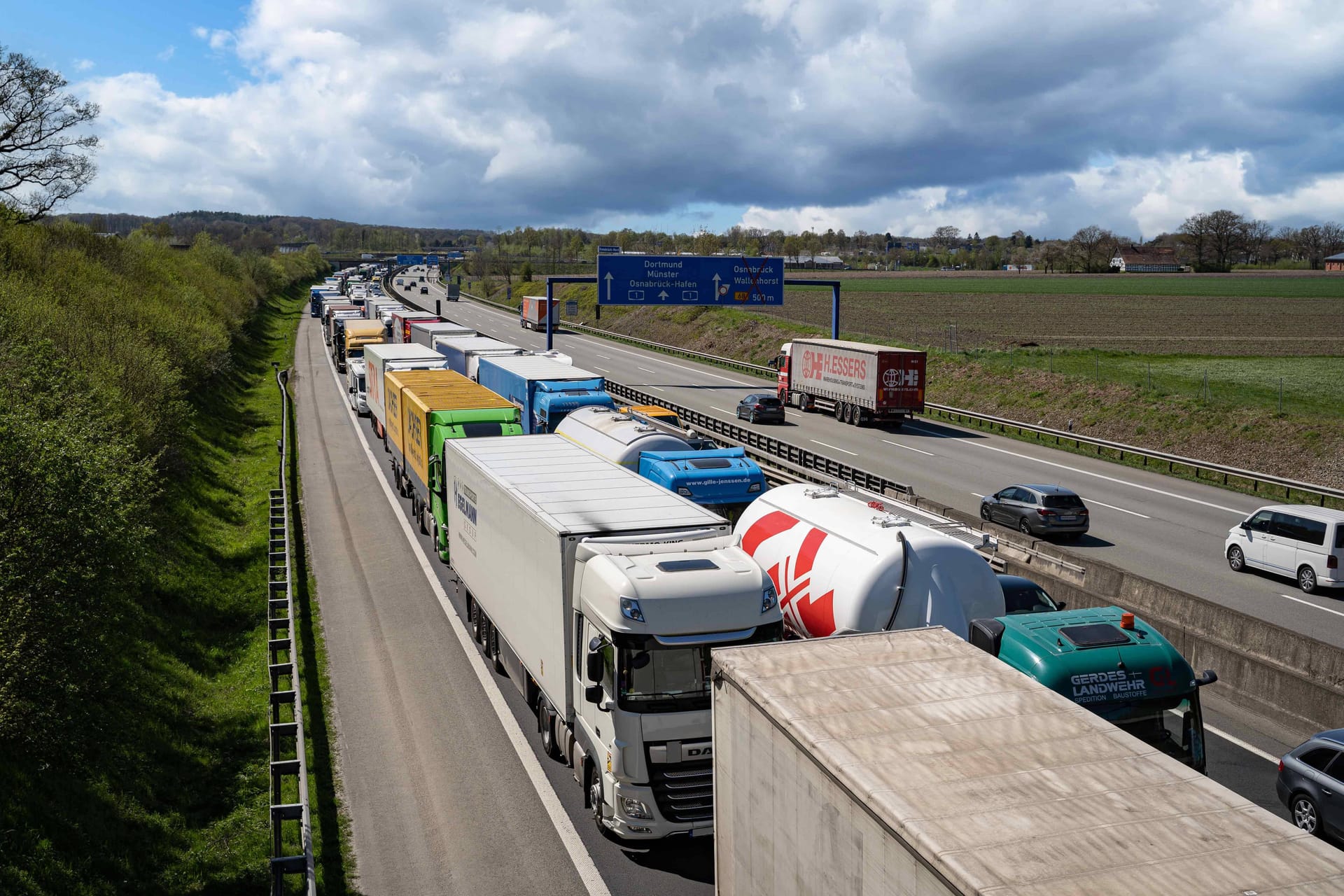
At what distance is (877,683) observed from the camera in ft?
27.1

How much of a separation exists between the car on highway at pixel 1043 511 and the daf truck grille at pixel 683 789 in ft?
58.2

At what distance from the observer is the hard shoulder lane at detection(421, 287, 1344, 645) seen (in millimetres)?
22062

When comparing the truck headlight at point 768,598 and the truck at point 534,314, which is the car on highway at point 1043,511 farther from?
the truck at point 534,314

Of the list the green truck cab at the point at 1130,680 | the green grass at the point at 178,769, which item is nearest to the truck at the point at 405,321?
the green grass at the point at 178,769

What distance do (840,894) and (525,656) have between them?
8.05 metres

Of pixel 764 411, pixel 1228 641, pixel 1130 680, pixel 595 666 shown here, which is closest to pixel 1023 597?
pixel 1228 641

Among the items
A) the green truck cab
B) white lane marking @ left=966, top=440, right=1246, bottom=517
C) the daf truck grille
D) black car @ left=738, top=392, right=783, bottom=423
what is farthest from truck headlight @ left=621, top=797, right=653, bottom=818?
black car @ left=738, top=392, right=783, bottom=423

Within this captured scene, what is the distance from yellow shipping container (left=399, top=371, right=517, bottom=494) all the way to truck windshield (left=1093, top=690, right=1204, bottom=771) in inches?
614

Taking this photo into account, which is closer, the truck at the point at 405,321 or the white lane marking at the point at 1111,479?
the white lane marking at the point at 1111,479

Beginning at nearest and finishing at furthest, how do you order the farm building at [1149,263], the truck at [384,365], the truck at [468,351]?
the truck at [384,365], the truck at [468,351], the farm building at [1149,263]

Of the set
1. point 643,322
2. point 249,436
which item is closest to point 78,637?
point 249,436

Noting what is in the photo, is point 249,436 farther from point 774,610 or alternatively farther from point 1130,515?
point 774,610

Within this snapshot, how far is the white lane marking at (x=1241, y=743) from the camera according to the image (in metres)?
14.3

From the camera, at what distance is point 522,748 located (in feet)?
47.6
